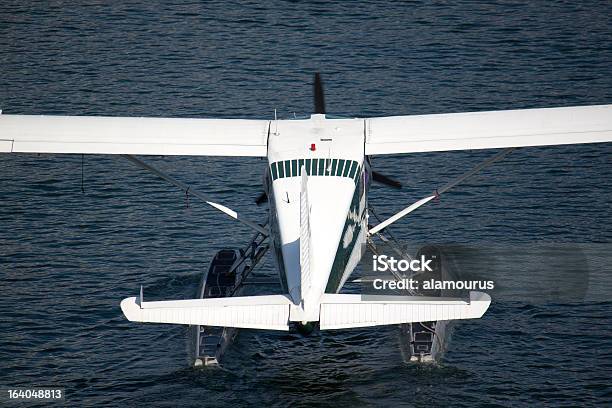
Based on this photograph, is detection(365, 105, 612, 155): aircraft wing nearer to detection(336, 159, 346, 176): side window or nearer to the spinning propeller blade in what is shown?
detection(336, 159, 346, 176): side window

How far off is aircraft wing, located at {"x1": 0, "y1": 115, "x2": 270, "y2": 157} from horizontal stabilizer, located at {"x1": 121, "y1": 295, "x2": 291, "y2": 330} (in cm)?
695

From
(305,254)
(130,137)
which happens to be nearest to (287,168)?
(130,137)

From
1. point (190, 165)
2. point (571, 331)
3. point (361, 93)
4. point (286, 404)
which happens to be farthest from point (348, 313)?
point (361, 93)

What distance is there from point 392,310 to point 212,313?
3.04 m

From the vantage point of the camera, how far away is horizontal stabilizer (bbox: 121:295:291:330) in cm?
2081

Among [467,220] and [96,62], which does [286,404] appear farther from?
[96,62]

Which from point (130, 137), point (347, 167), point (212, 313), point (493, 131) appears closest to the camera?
point (212, 313)

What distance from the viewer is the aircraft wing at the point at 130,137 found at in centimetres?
2766

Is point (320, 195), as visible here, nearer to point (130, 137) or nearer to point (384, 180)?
point (384, 180)

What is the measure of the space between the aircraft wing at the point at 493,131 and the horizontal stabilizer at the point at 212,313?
7.33 metres

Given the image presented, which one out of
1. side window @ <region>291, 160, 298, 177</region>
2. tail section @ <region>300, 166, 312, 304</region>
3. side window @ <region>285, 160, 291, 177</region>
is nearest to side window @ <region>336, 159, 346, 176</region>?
side window @ <region>291, 160, 298, 177</region>

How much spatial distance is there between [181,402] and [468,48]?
98.5 ft

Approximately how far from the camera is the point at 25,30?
179 feet

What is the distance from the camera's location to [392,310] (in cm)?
2080
